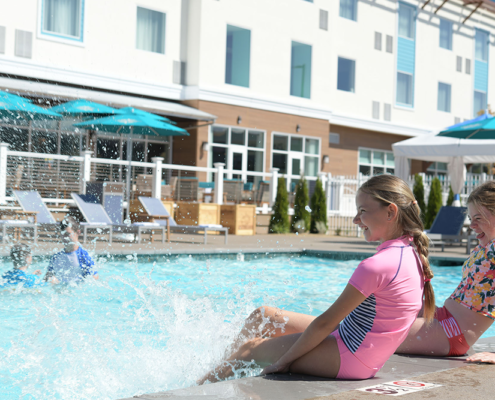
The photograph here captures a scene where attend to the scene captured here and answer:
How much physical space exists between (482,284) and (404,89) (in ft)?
80.8

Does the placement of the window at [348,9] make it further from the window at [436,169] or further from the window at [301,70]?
the window at [436,169]

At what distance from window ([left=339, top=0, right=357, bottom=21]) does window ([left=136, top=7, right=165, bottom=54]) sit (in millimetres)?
8646

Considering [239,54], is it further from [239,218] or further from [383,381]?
[383,381]

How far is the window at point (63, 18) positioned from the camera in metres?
16.6

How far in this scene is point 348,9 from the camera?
2445 cm

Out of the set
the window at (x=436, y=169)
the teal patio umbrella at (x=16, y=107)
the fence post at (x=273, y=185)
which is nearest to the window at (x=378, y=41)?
the window at (x=436, y=169)

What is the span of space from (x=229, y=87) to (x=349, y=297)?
17811mm

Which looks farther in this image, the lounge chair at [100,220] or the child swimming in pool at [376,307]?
the lounge chair at [100,220]

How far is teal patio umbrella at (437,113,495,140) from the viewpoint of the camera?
11.9 meters

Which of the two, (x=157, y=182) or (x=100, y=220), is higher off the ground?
(x=157, y=182)

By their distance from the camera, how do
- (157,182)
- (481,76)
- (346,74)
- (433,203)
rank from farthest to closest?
(481,76)
(346,74)
(433,203)
(157,182)

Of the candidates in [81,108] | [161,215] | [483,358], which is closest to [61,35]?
[81,108]

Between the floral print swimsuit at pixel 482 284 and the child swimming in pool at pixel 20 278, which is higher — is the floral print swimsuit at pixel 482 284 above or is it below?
above

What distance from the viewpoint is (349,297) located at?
109 inches
